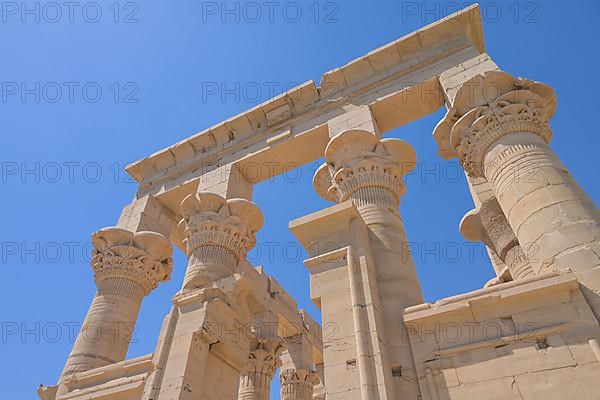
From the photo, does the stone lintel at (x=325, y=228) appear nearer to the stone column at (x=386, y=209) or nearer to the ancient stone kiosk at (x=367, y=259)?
the ancient stone kiosk at (x=367, y=259)

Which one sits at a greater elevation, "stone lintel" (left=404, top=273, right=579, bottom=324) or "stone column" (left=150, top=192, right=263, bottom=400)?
"stone column" (left=150, top=192, right=263, bottom=400)

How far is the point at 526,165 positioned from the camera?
8.23 m

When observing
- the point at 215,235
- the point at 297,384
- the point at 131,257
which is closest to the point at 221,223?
the point at 215,235

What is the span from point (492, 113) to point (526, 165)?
155cm

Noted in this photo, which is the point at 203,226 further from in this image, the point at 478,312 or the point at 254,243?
the point at 478,312

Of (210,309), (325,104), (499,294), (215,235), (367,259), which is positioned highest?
(325,104)

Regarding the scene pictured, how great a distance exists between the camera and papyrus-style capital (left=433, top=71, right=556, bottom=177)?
29.8ft

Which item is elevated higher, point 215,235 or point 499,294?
point 215,235

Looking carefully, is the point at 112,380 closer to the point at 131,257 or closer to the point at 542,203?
the point at 131,257

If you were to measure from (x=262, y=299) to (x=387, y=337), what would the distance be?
18.0 ft

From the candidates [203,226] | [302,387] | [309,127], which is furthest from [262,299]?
[309,127]

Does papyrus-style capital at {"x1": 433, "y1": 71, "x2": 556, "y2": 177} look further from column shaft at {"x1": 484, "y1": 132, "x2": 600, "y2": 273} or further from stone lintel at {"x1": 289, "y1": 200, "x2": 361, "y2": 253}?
stone lintel at {"x1": 289, "y1": 200, "x2": 361, "y2": 253}

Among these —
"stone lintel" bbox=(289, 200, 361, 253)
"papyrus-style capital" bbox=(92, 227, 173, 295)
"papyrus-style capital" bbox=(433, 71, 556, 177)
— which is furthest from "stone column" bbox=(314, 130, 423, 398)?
"papyrus-style capital" bbox=(92, 227, 173, 295)

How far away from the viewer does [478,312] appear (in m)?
6.71
